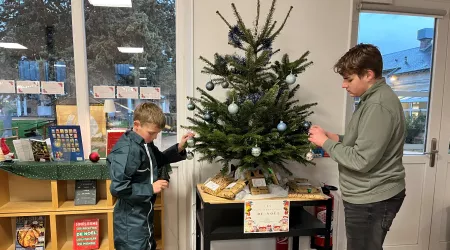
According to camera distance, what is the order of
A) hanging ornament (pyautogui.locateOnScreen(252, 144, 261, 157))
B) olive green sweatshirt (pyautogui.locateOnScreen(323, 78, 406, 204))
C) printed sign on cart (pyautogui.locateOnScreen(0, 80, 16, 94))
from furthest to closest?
printed sign on cart (pyautogui.locateOnScreen(0, 80, 16, 94)) → hanging ornament (pyautogui.locateOnScreen(252, 144, 261, 157)) → olive green sweatshirt (pyautogui.locateOnScreen(323, 78, 406, 204))

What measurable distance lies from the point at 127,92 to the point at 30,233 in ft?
3.69

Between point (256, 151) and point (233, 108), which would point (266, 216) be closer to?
point (256, 151)

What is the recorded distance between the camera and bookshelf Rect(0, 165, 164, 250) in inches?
71.7

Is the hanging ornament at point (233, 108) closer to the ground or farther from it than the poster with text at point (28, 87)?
closer to the ground

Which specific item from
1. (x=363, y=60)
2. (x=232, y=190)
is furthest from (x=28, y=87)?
(x=363, y=60)

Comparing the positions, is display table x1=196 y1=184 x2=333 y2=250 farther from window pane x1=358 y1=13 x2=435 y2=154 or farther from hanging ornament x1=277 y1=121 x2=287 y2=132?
window pane x1=358 y1=13 x2=435 y2=154

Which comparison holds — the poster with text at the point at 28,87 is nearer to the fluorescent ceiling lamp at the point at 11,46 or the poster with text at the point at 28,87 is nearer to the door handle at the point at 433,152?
the fluorescent ceiling lamp at the point at 11,46

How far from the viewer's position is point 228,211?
1814 millimetres

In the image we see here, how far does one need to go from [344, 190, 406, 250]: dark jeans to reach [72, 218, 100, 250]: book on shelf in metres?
1.60

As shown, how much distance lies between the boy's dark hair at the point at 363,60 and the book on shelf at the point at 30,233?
2.08m

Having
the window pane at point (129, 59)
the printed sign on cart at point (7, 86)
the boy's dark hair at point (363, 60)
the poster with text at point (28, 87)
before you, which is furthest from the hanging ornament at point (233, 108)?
the printed sign on cart at point (7, 86)

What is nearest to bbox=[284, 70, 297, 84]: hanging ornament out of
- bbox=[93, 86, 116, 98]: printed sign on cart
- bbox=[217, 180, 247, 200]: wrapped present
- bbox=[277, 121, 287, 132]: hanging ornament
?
bbox=[277, 121, 287, 132]: hanging ornament

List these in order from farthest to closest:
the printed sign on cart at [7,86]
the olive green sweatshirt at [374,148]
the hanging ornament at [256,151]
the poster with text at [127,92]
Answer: the poster with text at [127,92]
the printed sign on cart at [7,86]
the hanging ornament at [256,151]
the olive green sweatshirt at [374,148]

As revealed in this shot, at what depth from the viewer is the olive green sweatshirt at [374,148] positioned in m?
1.21
